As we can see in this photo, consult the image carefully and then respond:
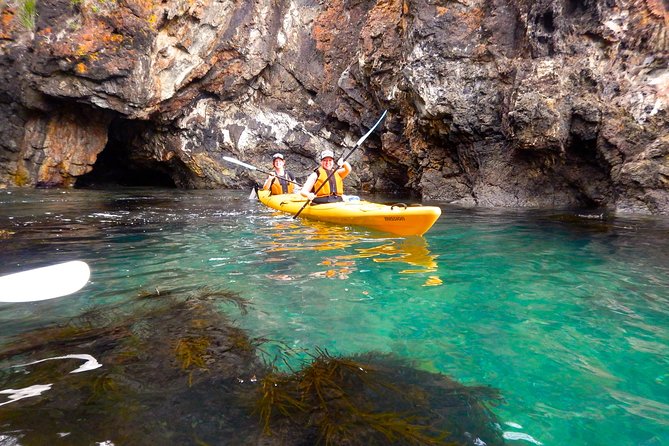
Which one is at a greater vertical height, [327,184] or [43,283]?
[327,184]

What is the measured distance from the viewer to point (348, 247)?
494 cm

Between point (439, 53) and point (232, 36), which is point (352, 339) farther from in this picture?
point (232, 36)

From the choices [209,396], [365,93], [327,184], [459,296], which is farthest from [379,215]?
[365,93]

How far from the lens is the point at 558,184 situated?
10102mm

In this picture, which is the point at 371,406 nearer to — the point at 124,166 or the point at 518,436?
the point at 518,436

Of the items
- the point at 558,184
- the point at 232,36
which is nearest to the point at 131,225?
the point at 558,184

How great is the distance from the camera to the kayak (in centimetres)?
523

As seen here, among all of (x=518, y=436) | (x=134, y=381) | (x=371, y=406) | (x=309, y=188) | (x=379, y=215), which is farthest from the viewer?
(x=309, y=188)

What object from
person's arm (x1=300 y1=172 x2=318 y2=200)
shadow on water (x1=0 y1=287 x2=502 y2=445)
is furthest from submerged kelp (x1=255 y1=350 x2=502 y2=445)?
person's arm (x1=300 y1=172 x2=318 y2=200)

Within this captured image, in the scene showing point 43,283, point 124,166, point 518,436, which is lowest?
point 518,436

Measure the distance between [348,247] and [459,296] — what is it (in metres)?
1.93

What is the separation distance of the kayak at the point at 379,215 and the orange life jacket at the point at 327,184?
323mm

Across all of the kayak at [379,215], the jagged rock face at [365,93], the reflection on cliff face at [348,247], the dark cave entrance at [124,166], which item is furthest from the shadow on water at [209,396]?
the dark cave entrance at [124,166]

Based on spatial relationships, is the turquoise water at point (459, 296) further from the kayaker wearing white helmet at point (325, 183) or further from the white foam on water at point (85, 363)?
the kayaker wearing white helmet at point (325, 183)
